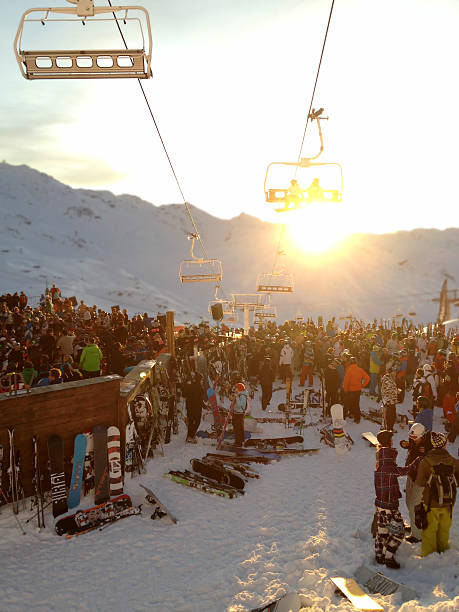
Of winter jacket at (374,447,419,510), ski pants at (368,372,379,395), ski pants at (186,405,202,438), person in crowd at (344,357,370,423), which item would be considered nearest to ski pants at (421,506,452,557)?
winter jacket at (374,447,419,510)

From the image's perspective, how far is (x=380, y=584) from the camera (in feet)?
16.4

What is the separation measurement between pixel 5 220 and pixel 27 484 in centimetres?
14082

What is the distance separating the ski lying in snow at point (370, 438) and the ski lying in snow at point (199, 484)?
381 centimetres

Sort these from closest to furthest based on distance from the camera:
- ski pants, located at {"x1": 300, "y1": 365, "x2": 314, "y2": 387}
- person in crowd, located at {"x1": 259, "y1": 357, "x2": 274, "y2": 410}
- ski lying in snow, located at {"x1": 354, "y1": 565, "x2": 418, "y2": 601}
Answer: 1. ski lying in snow, located at {"x1": 354, "y1": 565, "x2": 418, "y2": 601}
2. person in crowd, located at {"x1": 259, "y1": 357, "x2": 274, "y2": 410}
3. ski pants, located at {"x1": 300, "y1": 365, "x2": 314, "y2": 387}

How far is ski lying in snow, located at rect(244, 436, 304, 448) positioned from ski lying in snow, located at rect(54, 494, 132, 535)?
144 inches

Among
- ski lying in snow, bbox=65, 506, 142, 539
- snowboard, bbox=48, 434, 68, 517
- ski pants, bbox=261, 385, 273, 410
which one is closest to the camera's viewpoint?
ski lying in snow, bbox=65, 506, 142, 539

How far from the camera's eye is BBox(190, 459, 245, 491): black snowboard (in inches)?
314

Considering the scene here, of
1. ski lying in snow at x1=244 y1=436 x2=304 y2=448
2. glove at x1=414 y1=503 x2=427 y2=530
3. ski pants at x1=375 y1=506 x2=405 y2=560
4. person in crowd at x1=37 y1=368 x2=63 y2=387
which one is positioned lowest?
ski lying in snow at x1=244 y1=436 x2=304 y2=448

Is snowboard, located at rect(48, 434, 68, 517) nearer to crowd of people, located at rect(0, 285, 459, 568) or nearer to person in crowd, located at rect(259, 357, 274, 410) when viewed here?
crowd of people, located at rect(0, 285, 459, 568)

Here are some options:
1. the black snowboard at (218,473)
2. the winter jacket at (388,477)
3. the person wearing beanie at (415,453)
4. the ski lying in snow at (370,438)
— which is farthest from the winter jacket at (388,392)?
the winter jacket at (388,477)

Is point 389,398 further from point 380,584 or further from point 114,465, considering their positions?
point 114,465

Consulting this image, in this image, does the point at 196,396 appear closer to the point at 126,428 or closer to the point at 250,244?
the point at 126,428

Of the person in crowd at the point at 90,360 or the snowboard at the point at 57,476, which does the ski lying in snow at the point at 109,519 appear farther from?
the person in crowd at the point at 90,360

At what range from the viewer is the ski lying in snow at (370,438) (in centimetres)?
989
